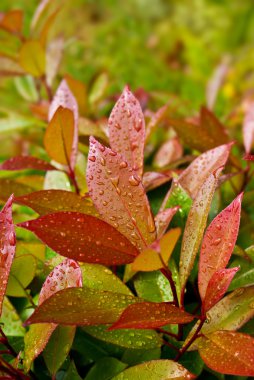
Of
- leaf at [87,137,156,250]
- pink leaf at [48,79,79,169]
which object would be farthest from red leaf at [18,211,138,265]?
pink leaf at [48,79,79,169]

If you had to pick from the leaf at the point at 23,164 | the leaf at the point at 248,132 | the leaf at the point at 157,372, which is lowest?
the leaf at the point at 157,372

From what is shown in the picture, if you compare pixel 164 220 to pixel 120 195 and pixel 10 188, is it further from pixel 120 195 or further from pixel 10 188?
pixel 10 188

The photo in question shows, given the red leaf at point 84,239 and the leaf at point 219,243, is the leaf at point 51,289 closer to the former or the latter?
the red leaf at point 84,239

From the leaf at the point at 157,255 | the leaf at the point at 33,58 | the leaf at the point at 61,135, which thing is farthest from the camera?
the leaf at the point at 33,58

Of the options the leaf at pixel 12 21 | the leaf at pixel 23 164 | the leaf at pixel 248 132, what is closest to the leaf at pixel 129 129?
the leaf at pixel 23 164

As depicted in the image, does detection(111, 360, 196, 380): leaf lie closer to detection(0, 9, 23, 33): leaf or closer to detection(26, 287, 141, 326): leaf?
detection(26, 287, 141, 326): leaf

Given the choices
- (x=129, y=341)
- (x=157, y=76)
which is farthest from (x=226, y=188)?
(x=157, y=76)
